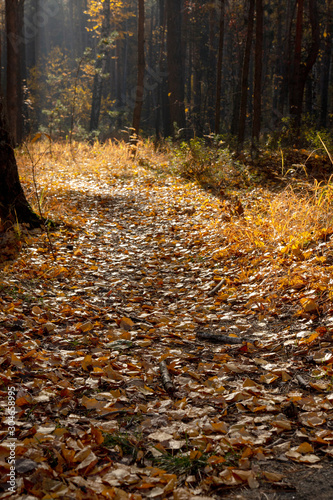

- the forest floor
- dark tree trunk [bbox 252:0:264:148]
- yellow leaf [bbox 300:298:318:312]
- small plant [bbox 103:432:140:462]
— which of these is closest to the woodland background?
dark tree trunk [bbox 252:0:264:148]

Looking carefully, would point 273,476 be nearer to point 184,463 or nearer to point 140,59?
point 184,463

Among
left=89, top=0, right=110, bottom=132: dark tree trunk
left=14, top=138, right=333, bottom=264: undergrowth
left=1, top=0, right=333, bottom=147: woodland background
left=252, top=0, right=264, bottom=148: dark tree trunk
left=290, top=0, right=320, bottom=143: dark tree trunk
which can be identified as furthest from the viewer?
left=89, top=0, right=110, bottom=132: dark tree trunk

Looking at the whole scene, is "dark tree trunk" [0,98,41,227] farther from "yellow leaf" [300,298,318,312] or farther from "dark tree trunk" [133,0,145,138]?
"dark tree trunk" [133,0,145,138]

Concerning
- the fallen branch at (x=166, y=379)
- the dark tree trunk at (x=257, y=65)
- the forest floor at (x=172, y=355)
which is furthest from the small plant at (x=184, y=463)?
the dark tree trunk at (x=257, y=65)

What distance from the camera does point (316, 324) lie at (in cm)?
324

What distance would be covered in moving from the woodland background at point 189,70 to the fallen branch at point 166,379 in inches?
316

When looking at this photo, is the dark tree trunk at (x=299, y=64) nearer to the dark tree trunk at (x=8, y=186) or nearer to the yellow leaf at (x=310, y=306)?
the dark tree trunk at (x=8, y=186)

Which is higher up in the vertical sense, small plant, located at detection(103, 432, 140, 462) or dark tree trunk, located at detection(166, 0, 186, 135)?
dark tree trunk, located at detection(166, 0, 186, 135)

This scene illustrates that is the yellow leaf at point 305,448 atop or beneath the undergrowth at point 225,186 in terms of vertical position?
beneath

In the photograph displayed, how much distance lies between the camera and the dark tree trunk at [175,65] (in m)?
13.4

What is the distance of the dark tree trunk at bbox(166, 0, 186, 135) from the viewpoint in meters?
13.4

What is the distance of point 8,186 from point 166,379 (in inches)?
144

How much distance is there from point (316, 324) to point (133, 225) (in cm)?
401

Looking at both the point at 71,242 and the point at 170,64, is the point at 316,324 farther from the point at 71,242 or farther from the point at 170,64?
the point at 170,64
